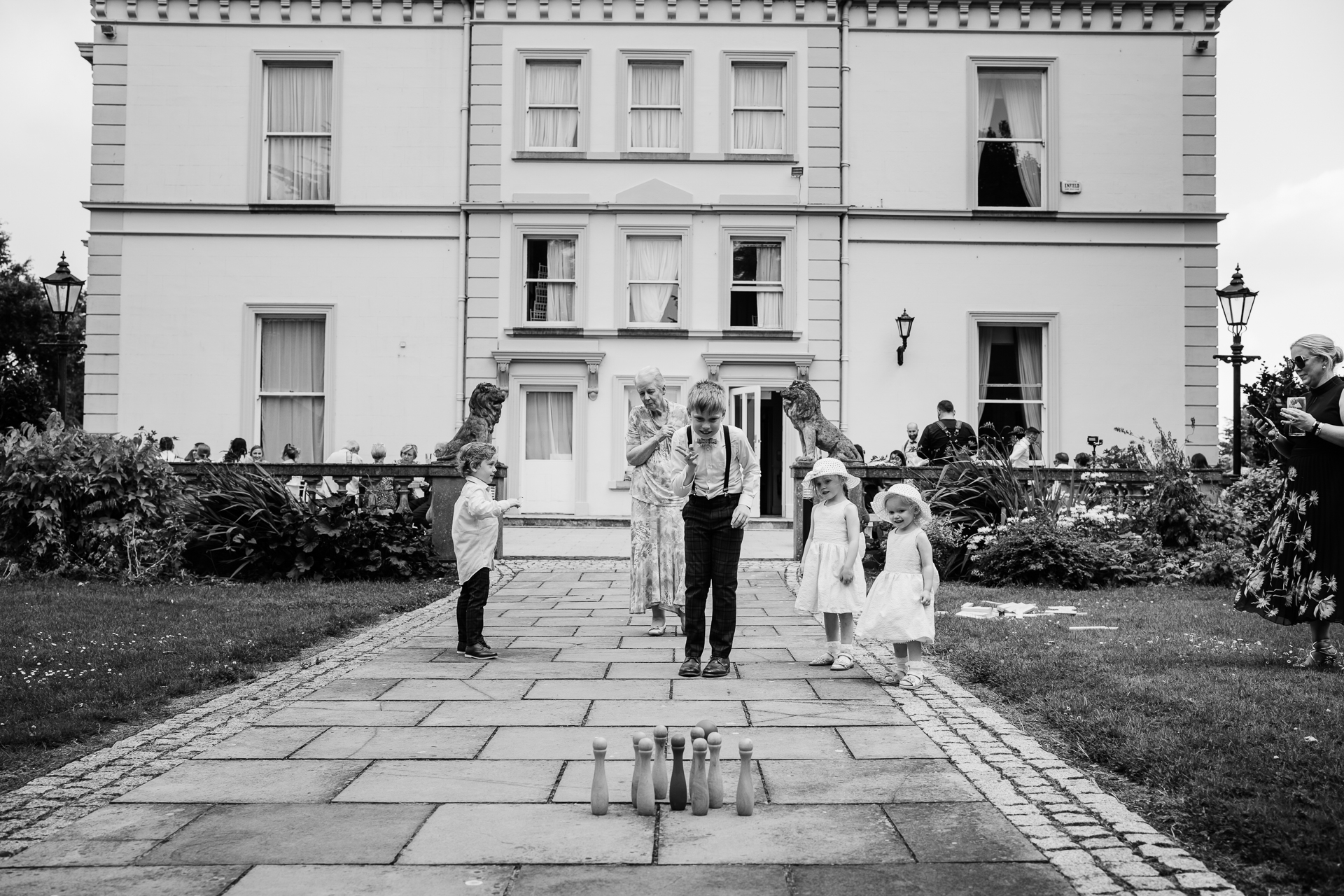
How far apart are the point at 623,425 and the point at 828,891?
18.2 meters

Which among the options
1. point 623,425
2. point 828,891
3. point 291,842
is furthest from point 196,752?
point 623,425

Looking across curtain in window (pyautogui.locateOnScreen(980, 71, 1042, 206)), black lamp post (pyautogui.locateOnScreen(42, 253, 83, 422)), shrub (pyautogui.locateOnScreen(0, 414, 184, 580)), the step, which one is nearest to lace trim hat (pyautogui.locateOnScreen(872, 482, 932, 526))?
shrub (pyautogui.locateOnScreen(0, 414, 184, 580))

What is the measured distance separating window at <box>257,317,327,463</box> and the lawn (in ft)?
49.6

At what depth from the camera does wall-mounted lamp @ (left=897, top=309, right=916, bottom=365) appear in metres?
21.0

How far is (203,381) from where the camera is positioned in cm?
2148

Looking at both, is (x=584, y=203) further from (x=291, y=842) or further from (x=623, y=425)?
(x=291, y=842)

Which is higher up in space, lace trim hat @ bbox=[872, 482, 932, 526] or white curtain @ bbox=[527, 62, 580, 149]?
white curtain @ bbox=[527, 62, 580, 149]

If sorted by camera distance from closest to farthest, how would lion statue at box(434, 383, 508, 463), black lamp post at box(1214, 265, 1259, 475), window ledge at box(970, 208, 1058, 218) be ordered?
lion statue at box(434, 383, 508, 463), black lamp post at box(1214, 265, 1259, 475), window ledge at box(970, 208, 1058, 218)

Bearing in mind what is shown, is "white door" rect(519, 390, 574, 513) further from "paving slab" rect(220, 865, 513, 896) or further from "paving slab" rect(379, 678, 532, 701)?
"paving slab" rect(220, 865, 513, 896)

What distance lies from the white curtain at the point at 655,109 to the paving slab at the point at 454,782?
17949 mm

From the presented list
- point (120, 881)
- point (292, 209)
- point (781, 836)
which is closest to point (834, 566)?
point (781, 836)

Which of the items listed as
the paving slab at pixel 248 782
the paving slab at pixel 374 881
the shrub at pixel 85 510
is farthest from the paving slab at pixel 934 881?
the shrub at pixel 85 510

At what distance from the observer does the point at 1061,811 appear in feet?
13.7

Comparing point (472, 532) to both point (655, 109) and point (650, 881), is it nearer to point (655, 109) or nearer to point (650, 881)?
point (650, 881)
